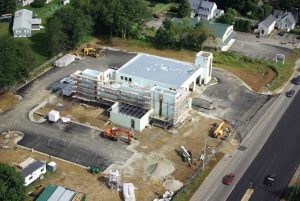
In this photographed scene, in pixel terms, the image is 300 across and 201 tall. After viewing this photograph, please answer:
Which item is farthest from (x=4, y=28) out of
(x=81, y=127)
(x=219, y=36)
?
(x=219, y=36)

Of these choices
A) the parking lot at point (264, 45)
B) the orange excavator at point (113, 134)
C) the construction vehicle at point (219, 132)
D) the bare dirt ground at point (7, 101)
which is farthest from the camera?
the parking lot at point (264, 45)

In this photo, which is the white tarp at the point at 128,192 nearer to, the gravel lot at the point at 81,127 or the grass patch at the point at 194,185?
the grass patch at the point at 194,185

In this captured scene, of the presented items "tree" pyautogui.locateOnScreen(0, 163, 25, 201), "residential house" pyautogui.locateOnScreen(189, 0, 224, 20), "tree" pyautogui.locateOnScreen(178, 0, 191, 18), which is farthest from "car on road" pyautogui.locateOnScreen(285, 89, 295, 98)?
→ "tree" pyautogui.locateOnScreen(0, 163, 25, 201)

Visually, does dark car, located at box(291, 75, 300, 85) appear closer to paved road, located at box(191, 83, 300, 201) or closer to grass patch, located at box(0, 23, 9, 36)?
paved road, located at box(191, 83, 300, 201)

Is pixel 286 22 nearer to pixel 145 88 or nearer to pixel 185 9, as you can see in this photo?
pixel 185 9

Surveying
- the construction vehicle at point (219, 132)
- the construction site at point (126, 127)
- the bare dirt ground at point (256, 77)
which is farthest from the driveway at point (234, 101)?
the construction vehicle at point (219, 132)
